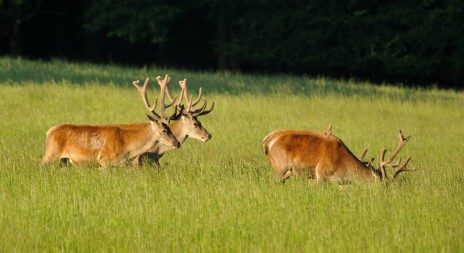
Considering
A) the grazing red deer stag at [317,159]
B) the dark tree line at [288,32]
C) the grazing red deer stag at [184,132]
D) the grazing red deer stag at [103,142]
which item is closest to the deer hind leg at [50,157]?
the grazing red deer stag at [103,142]

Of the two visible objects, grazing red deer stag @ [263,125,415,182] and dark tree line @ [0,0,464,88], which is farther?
dark tree line @ [0,0,464,88]

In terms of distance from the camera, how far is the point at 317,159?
9.84 meters

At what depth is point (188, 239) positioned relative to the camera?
25.1ft

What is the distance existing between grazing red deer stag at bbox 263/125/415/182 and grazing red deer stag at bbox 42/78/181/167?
135 cm

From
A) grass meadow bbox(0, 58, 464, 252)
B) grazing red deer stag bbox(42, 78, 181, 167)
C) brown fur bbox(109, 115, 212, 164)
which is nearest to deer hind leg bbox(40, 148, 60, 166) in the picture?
grazing red deer stag bbox(42, 78, 181, 167)

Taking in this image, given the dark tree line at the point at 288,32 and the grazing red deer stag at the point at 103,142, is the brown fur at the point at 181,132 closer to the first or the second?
the grazing red deer stag at the point at 103,142

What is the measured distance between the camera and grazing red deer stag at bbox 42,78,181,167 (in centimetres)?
1084

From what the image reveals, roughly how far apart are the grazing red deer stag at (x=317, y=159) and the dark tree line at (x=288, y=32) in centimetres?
2294

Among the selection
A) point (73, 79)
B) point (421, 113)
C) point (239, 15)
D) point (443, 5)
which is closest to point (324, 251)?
point (421, 113)

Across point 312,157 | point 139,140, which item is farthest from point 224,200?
point 139,140

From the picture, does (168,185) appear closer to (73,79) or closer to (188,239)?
(188,239)

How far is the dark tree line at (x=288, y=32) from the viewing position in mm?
32656

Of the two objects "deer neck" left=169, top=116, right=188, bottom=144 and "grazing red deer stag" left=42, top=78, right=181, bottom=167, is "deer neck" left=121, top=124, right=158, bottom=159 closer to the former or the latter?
"grazing red deer stag" left=42, top=78, right=181, bottom=167

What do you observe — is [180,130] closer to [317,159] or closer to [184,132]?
[184,132]
